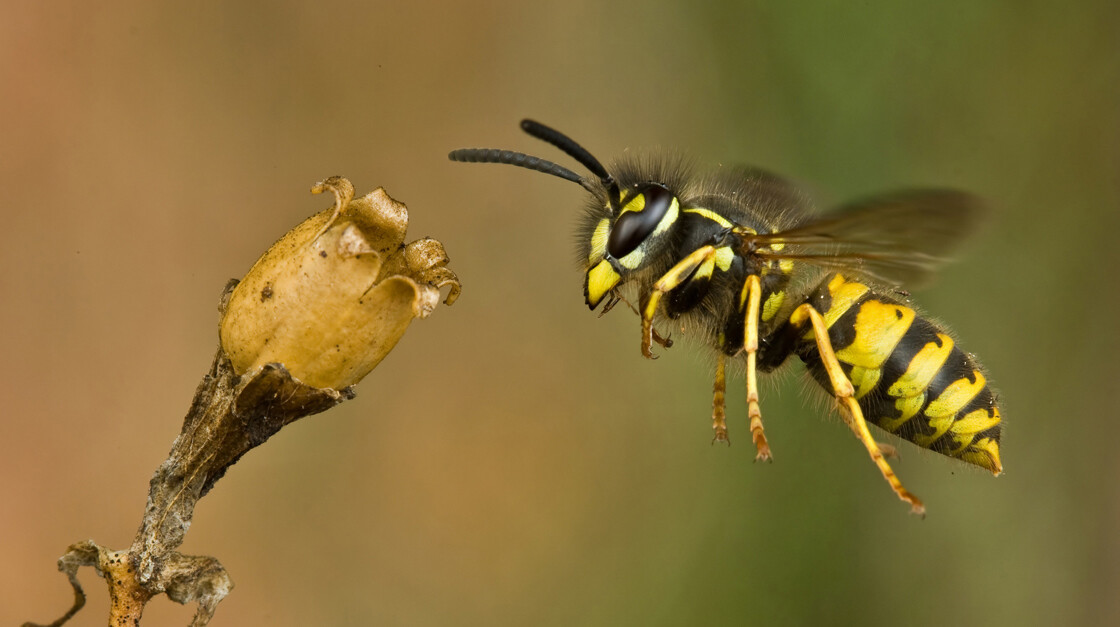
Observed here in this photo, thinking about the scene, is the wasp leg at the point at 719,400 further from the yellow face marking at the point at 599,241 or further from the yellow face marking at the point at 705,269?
the yellow face marking at the point at 599,241

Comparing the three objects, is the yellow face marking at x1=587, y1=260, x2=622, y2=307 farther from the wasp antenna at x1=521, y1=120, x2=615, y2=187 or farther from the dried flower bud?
the dried flower bud

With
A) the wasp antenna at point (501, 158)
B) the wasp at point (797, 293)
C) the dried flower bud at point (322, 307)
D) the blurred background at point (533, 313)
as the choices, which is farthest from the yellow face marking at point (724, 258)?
the blurred background at point (533, 313)

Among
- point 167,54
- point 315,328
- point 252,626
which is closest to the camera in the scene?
point 315,328

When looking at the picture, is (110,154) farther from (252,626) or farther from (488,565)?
(488,565)

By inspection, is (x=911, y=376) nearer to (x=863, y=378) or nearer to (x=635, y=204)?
(x=863, y=378)

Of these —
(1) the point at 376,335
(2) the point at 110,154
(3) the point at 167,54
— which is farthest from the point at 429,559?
(1) the point at 376,335

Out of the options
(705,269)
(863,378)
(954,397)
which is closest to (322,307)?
(705,269)

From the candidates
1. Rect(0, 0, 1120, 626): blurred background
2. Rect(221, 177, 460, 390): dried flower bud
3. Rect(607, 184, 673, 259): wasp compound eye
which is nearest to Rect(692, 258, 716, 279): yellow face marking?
Rect(607, 184, 673, 259): wasp compound eye
